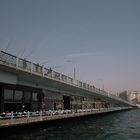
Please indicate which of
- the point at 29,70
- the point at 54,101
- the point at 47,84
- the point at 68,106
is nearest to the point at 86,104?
the point at 68,106

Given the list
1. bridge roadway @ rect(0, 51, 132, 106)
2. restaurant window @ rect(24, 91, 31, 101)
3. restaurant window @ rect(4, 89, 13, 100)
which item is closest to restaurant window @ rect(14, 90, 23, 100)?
restaurant window @ rect(4, 89, 13, 100)

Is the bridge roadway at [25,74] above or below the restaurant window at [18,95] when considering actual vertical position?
above

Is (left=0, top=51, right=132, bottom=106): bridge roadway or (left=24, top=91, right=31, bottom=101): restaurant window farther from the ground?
(left=0, top=51, right=132, bottom=106): bridge roadway

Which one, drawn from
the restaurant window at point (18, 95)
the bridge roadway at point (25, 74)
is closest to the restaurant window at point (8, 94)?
the restaurant window at point (18, 95)

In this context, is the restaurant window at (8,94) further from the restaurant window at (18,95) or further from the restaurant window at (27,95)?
the restaurant window at (27,95)

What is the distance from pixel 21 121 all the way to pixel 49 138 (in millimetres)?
4305

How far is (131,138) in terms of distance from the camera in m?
34.8

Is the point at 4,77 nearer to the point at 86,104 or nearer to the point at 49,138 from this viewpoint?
the point at 49,138

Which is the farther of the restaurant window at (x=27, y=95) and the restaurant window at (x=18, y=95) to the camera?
the restaurant window at (x=27, y=95)

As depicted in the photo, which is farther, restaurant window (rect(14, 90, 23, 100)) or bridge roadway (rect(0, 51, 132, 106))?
restaurant window (rect(14, 90, 23, 100))

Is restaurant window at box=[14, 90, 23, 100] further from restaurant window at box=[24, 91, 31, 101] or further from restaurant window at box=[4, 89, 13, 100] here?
restaurant window at box=[24, 91, 31, 101]

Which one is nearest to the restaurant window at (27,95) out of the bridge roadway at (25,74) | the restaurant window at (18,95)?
the restaurant window at (18,95)

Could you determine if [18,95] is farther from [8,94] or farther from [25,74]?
[25,74]

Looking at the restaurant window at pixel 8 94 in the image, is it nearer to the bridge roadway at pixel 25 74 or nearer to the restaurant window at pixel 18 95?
the restaurant window at pixel 18 95
